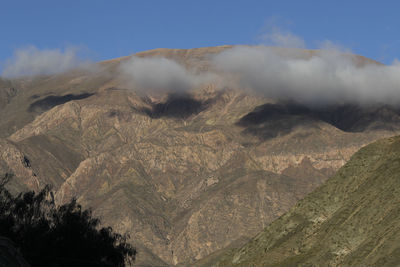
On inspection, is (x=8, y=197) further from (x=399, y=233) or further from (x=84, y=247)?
(x=399, y=233)

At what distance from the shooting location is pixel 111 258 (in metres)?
166

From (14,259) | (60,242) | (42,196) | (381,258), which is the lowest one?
(381,258)

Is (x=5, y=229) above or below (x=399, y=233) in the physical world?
above

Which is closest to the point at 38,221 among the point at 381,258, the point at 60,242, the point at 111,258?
the point at 60,242

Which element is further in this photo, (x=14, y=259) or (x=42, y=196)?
(x=42, y=196)

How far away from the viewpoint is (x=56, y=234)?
161250mm

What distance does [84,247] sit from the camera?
162m

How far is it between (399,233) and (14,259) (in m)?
146

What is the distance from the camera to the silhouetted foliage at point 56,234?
5768 inches

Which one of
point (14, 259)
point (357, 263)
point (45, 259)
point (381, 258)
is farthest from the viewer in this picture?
point (357, 263)

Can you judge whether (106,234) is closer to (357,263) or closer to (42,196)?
(42,196)

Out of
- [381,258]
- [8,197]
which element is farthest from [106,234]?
[381,258]

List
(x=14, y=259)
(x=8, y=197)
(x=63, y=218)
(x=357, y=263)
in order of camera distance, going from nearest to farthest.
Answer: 1. (x=14, y=259)
2. (x=8, y=197)
3. (x=63, y=218)
4. (x=357, y=263)

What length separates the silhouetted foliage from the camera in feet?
481
